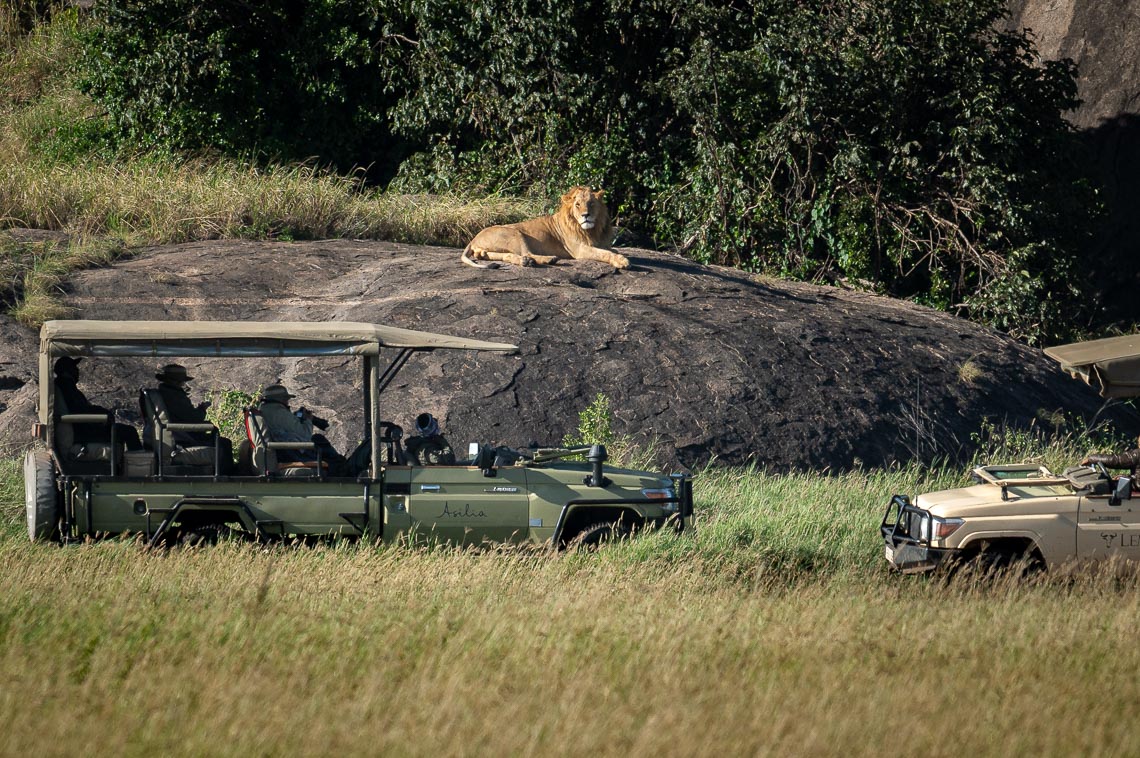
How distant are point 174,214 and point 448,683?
1230cm

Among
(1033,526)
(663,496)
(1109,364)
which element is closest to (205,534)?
(663,496)

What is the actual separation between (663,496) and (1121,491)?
9.09 feet

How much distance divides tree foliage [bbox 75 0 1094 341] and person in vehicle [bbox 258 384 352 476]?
11.6 m

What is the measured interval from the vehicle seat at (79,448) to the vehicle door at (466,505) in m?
1.88

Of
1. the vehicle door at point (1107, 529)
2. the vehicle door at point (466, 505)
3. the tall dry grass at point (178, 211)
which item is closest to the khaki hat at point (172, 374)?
the vehicle door at point (466, 505)

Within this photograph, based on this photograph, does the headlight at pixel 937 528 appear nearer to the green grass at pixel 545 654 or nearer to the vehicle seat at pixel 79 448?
the green grass at pixel 545 654

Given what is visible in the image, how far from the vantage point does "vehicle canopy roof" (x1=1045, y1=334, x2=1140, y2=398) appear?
8773mm

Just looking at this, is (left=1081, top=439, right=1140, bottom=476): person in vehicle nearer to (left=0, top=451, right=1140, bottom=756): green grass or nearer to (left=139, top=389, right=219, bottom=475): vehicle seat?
(left=0, top=451, right=1140, bottom=756): green grass

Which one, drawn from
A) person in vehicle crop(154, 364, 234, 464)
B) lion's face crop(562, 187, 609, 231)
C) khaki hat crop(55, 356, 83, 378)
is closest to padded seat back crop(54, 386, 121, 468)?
khaki hat crop(55, 356, 83, 378)

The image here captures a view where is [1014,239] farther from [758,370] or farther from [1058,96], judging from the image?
[758,370]

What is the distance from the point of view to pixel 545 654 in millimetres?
5957

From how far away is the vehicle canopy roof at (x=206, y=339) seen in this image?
7.88 metres

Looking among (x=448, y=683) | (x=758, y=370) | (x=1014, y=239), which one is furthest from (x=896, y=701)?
(x=1014, y=239)

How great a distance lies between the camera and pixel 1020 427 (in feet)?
44.1
